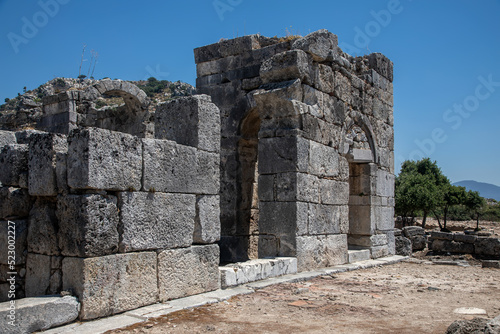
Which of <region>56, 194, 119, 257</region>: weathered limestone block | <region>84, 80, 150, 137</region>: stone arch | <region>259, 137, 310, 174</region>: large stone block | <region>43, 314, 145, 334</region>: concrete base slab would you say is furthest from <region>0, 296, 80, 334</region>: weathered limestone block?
<region>84, 80, 150, 137</region>: stone arch

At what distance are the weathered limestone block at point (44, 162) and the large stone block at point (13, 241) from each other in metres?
0.34

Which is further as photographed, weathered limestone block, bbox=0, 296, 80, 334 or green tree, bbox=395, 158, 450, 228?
green tree, bbox=395, 158, 450, 228

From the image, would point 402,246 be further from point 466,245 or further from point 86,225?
point 86,225

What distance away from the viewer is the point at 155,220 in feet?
15.2

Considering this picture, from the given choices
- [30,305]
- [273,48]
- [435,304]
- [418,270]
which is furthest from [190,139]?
[418,270]

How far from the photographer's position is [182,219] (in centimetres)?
498

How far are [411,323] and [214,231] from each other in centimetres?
232

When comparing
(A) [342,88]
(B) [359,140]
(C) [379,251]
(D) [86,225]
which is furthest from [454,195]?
(D) [86,225]

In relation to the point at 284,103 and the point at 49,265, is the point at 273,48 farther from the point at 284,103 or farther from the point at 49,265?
the point at 49,265

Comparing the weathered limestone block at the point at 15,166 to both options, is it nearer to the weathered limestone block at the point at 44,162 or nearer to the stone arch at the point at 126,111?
the weathered limestone block at the point at 44,162

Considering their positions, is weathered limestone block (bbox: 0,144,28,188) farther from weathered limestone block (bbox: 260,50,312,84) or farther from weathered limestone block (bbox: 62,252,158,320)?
weathered limestone block (bbox: 260,50,312,84)

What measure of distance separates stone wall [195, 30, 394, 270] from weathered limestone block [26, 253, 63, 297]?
3.90 m

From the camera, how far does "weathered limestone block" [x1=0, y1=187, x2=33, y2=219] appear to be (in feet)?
14.4

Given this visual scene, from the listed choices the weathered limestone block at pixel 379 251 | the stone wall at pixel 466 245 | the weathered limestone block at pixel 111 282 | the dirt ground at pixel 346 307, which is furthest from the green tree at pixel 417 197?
the weathered limestone block at pixel 111 282
